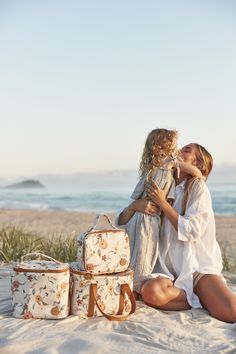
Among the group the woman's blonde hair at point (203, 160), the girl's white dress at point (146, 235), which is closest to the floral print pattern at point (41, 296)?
the girl's white dress at point (146, 235)

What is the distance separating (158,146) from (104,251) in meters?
0.86

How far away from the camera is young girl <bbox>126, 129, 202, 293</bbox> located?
4.31m

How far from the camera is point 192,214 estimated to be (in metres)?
4.30

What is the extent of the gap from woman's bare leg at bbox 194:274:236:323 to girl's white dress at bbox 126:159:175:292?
40 cm

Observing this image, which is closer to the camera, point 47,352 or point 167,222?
point 47,352

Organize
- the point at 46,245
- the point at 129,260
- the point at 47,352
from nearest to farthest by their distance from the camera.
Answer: the point at 47,352 < the point at 129,260 < the point at 46,245

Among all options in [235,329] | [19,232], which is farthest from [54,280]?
[19,232]

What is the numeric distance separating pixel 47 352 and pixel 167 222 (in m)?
1.46

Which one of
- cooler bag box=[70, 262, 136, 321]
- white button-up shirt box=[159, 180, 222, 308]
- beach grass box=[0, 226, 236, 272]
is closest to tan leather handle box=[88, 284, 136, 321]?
cooler bag box=[70, 262, 136, 321]

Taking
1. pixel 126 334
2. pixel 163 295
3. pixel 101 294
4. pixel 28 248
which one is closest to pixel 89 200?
pixel 28 248

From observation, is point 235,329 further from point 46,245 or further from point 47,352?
point 46,245

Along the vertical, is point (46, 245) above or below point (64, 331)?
above

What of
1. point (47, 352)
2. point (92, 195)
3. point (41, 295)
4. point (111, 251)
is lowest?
point (47, 352)

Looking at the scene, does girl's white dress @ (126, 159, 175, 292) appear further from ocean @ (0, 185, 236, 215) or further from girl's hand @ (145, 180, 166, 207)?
ocean @ (0, 185, 236, 215)
